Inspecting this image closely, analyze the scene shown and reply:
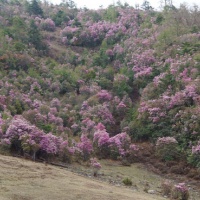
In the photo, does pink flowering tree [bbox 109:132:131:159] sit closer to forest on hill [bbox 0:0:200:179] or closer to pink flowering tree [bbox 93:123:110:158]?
forest on hill [bbox 0:0:200:179]

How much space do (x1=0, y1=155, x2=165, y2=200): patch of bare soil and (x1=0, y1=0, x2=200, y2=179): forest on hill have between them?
5267mm

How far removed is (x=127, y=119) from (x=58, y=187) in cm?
2320

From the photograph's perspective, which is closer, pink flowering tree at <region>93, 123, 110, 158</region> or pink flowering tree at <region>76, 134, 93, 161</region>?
pink flowering tree at <region>76, 134, 93, 161</region>

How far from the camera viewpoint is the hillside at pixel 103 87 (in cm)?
2848

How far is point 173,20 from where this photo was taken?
171ft

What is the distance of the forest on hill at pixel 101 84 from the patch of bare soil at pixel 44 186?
5.27 metres

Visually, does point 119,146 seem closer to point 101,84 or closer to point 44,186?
point 44,186

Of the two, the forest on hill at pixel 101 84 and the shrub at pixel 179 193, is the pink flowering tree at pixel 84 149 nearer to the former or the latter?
the forest on hill at pixel 101 84

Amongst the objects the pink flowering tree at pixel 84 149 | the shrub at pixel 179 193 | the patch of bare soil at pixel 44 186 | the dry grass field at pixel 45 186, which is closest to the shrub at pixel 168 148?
the pink flowering tree at pixel 84 149

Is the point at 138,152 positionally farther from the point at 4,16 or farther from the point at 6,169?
the point at 4,16

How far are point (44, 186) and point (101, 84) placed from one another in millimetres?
31702

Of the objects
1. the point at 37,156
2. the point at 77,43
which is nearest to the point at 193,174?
the point at 37,156

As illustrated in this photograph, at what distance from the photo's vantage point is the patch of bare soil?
13844 millimetres

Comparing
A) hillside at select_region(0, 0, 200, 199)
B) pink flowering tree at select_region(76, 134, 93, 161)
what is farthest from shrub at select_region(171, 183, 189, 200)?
pink flowering tree at select_region(76, 134, 93, 161)
